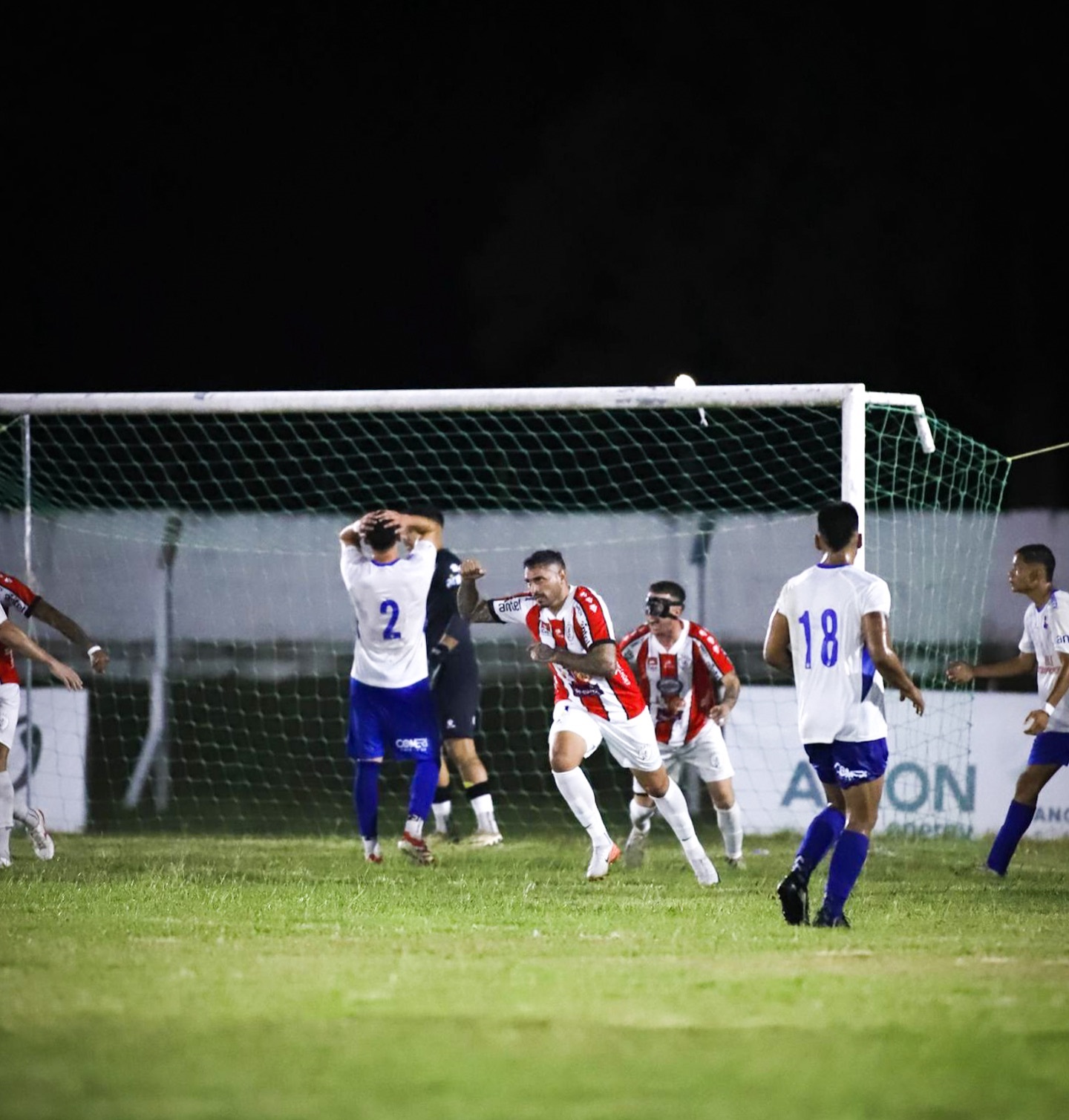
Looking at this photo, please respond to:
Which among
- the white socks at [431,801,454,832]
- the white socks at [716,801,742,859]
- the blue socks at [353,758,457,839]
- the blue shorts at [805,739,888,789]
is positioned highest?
the blue shorts at [805,739,888,789]

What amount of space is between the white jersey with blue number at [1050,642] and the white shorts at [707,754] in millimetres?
1910

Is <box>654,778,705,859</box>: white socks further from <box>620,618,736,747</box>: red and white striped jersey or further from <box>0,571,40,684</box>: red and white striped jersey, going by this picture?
<box>0,571,40,684</box>: red and white striped jersey

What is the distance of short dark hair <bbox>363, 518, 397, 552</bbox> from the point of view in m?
10.5

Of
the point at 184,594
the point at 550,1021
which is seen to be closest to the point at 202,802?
the point at 184,594

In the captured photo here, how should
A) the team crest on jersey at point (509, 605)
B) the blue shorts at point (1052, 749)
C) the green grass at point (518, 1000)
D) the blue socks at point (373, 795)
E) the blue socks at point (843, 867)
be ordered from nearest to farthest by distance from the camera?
the green grass at point (518, 1000) < the blue socks at point (843, 867) < the team crest on jersey at point (509, 605) < the blue shorts at point (1052, 749) < the blue socks at point (373, 795)

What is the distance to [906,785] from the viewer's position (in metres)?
12.5

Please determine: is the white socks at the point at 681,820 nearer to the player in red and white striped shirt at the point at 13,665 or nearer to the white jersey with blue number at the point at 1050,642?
the white jersey with blue number at the point at 1050,642

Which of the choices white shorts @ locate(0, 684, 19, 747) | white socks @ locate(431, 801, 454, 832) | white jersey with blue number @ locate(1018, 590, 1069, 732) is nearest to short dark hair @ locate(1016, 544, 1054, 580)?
white jersey with blue number @ locate(1018, 590, 1069, 732)

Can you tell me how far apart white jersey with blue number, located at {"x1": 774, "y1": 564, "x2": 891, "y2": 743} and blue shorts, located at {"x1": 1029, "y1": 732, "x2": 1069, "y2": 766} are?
2.54 metres

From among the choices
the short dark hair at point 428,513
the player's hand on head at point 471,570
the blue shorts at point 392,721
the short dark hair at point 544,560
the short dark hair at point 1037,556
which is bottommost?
the blue shorts at point 392,721

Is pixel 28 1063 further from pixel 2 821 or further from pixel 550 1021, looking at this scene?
pixel 2 821

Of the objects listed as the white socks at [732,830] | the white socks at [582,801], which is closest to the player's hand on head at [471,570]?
the white socks at [582,801]

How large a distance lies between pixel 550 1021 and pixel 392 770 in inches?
439

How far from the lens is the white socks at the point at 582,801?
379 inches
